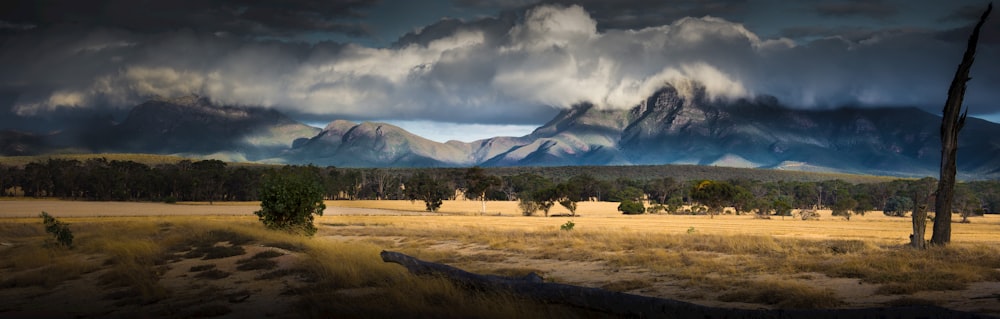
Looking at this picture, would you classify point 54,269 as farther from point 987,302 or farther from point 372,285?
point 987,302

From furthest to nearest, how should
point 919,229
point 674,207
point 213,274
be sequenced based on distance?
point 674,207, point 919,229, point 213,274

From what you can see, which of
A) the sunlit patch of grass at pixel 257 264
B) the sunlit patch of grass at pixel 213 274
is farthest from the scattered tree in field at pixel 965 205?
the sunlit patch of grass at pixel 213 274

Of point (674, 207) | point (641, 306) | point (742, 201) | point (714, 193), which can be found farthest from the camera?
point (674, 207)

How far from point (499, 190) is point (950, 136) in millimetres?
156036

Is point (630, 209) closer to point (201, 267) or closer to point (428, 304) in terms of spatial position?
point (201, 267)

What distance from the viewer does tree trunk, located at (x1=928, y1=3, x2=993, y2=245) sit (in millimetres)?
28297

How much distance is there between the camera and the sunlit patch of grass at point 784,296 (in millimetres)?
16125

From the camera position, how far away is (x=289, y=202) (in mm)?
36125

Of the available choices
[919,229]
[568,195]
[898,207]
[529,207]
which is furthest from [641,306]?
[898,207]

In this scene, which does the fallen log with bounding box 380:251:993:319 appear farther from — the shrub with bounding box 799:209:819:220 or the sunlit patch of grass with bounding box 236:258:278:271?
the shrub with bounding box 799:209:819:220

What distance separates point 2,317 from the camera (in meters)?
15.6

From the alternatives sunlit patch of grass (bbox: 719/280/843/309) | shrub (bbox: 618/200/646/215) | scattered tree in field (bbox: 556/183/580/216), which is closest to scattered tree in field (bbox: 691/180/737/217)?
shrub (bbox: 618/200/646/215)

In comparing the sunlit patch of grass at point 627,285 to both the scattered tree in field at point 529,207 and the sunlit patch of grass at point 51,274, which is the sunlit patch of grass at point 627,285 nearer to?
the sunlit patch of grass at point 51,274

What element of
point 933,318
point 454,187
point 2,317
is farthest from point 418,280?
point 454,187
